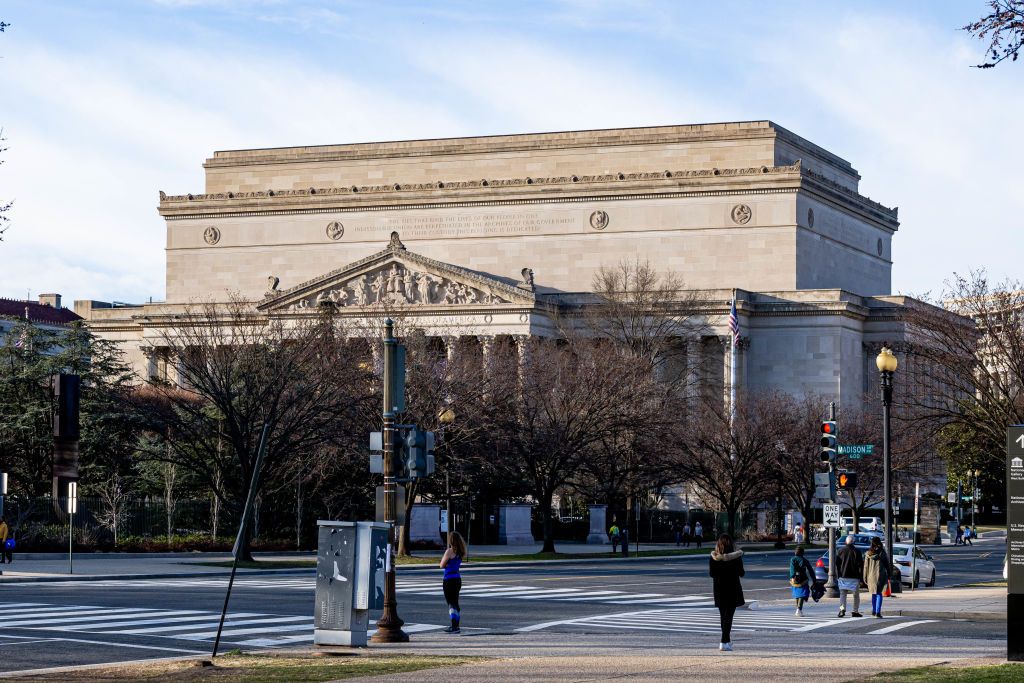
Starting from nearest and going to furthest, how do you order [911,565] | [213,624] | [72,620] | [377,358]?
[213,624], [72,620], [911,565], [377,358]

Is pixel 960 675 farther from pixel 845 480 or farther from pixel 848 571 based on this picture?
pixel 845 480

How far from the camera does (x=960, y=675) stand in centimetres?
1995

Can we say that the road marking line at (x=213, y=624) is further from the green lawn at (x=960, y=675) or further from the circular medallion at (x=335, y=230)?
the circular medallion at (x=335, y=230)

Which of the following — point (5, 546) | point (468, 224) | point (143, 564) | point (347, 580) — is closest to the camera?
point (347, 580)

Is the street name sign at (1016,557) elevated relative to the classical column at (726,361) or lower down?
lower down

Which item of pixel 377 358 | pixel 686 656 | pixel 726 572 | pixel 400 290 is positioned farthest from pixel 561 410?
pixel 686 656

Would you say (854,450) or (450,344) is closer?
(854,450)

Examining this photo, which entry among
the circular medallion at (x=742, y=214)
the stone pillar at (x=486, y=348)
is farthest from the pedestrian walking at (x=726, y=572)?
the circular medallion at (x=742, y=214)

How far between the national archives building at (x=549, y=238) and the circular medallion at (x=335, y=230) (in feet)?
0.30

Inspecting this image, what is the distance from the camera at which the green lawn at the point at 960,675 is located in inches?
760

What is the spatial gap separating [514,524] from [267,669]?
189 feet

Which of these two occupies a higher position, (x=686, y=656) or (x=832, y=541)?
(x=832, y=541)

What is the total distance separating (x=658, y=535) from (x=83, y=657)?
214ft

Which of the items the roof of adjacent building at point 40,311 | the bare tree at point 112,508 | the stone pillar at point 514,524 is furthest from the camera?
the roof of adjacent building at point 40,311
